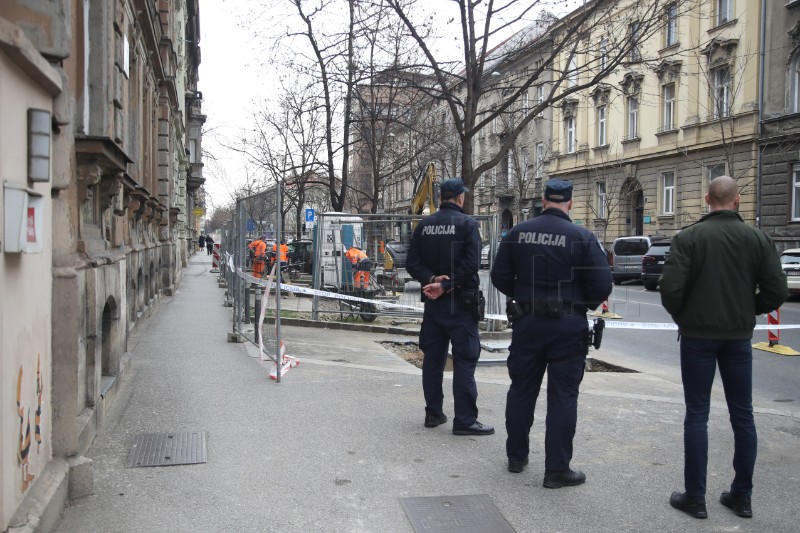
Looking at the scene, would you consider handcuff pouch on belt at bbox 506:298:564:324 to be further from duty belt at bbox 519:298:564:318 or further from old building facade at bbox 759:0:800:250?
old building facade at bbox 759:0:800:250

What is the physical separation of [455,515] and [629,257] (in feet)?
89.7

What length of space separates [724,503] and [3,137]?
14.4 feet

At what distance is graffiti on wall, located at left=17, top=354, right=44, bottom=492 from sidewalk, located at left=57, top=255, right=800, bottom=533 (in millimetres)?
443

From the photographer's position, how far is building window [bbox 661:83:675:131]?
3434 centimetres

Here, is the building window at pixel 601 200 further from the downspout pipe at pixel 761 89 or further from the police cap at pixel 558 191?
the police cap at pixel 558 191

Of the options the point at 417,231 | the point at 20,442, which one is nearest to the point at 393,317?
the point at 417,231

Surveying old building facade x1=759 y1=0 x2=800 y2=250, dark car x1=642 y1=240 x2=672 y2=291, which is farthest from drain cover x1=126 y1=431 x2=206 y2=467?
old building facade x1=759 y1=0 x2=800 y2=250

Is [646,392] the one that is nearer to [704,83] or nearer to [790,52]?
[790,52]

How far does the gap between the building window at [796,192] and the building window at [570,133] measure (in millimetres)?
16035

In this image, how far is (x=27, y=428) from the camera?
370cm

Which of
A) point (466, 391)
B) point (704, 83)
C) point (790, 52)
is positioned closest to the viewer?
point (466, 391)

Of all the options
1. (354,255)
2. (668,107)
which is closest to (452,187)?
(354,255)

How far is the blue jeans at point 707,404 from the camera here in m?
4.33

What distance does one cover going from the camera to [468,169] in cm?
1352
